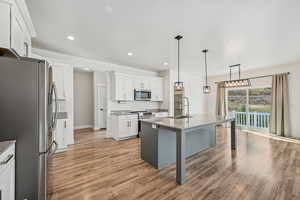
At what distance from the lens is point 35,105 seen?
1.39m

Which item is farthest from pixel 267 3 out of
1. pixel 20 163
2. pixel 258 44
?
pixel 20 163

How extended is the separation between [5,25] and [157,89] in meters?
4.72

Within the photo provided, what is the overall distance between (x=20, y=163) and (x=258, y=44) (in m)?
4.78

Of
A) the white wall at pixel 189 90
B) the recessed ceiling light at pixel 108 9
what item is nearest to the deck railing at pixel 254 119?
the white wall at pixel 189 90

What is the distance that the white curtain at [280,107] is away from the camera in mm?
4707

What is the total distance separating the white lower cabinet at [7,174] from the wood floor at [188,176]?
0.59 metres

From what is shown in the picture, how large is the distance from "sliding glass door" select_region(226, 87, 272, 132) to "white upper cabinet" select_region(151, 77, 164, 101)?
344cm

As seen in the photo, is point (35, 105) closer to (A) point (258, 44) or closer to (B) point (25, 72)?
(B) point (25, 72)

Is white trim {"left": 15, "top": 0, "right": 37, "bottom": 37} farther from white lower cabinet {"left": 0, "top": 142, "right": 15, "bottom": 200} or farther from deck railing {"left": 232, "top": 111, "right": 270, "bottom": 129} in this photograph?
deck railing {"left": 232, "top": 111, "right": 270, "bottom": 129}

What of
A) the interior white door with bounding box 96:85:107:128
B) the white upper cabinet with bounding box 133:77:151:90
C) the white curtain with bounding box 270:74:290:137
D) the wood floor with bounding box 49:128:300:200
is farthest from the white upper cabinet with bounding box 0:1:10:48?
the white curtain with bounding box 270:74:290:137

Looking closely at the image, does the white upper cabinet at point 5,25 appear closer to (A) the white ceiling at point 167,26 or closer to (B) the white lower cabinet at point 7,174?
(A) the white ceiling at point 167,26

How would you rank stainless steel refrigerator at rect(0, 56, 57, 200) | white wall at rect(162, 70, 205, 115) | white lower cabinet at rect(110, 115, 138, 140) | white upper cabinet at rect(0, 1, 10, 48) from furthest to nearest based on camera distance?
white wall at rect(162, 70, 205, 115) < white lower cabinet at rect(110, 115, 138, 140) < white upper cabinet at rect(0, 1, 10, 48) < stainless steel refrigerator at rect(0, 56, 57, 200)

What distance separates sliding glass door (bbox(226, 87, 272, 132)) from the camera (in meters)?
5.43

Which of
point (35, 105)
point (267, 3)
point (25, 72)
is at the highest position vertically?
point (267, 3)
